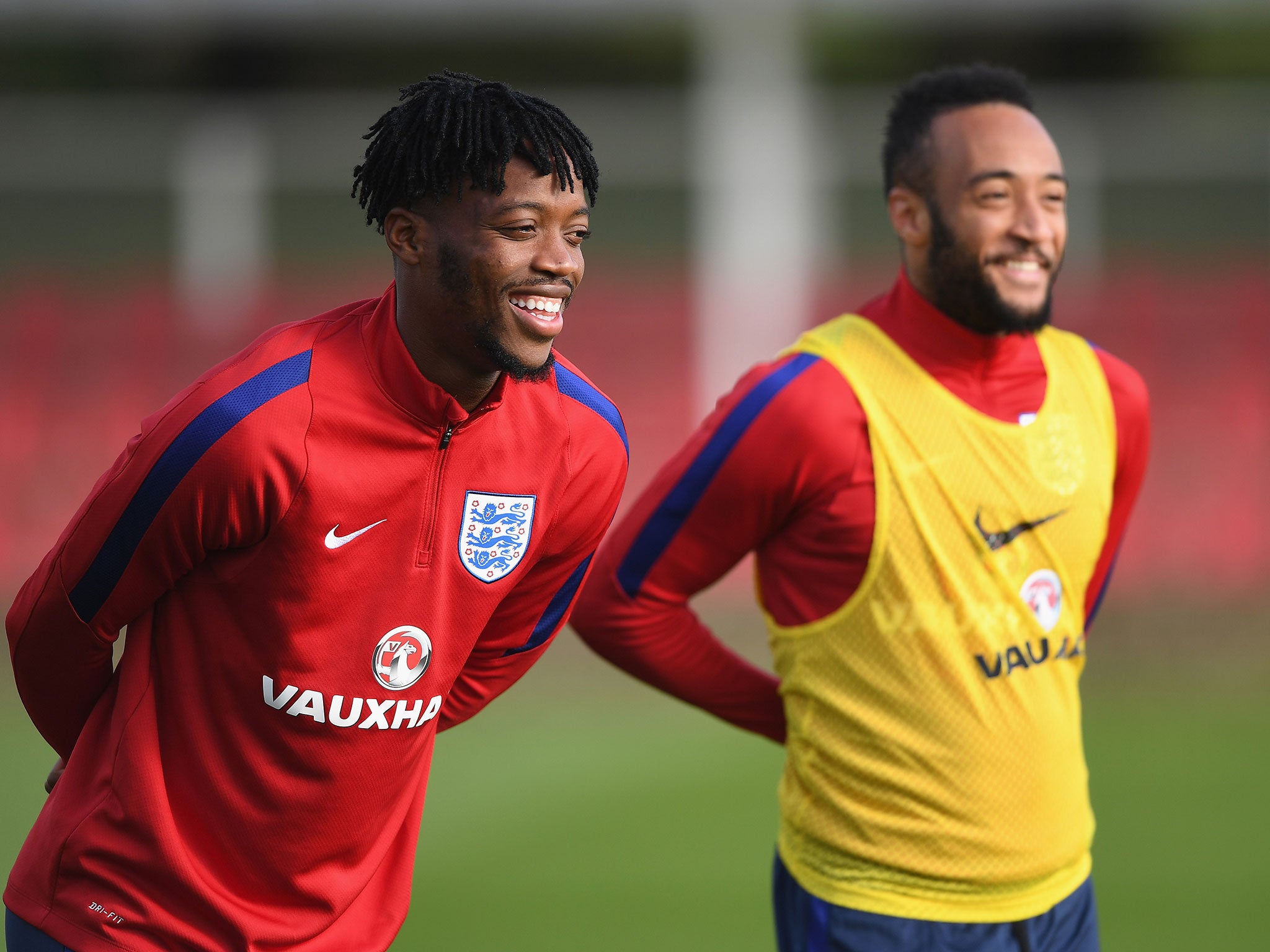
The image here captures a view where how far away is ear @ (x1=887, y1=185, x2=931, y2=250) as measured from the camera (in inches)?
108

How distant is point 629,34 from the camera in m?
19.0

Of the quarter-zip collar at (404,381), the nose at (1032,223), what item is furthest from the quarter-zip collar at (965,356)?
the quarter-zip collar at (404,381)

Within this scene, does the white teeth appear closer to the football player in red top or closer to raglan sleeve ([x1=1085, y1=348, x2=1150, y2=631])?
the football player in red top

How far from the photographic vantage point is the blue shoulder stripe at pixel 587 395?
7.89ft

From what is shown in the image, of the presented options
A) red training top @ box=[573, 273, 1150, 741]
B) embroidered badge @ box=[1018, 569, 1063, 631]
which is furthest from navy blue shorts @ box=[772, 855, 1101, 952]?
embroidered badge @ box=[1018, 569, 1063, 631]

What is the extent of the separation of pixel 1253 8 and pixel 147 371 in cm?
1515

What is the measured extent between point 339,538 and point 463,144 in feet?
1.97

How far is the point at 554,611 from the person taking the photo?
8.58 ft

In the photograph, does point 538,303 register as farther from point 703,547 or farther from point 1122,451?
point 1122,451

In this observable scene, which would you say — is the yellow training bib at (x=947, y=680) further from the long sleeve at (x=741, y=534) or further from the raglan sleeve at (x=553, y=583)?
the raglan sleeve at (x=553, y=583)

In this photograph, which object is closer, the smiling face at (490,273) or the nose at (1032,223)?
the smiling face at (490,273)

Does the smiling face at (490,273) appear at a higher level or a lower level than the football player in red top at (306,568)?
higher

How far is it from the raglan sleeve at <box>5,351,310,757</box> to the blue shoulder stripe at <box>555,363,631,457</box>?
1.50 ft

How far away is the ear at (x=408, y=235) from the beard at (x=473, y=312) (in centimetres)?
4
